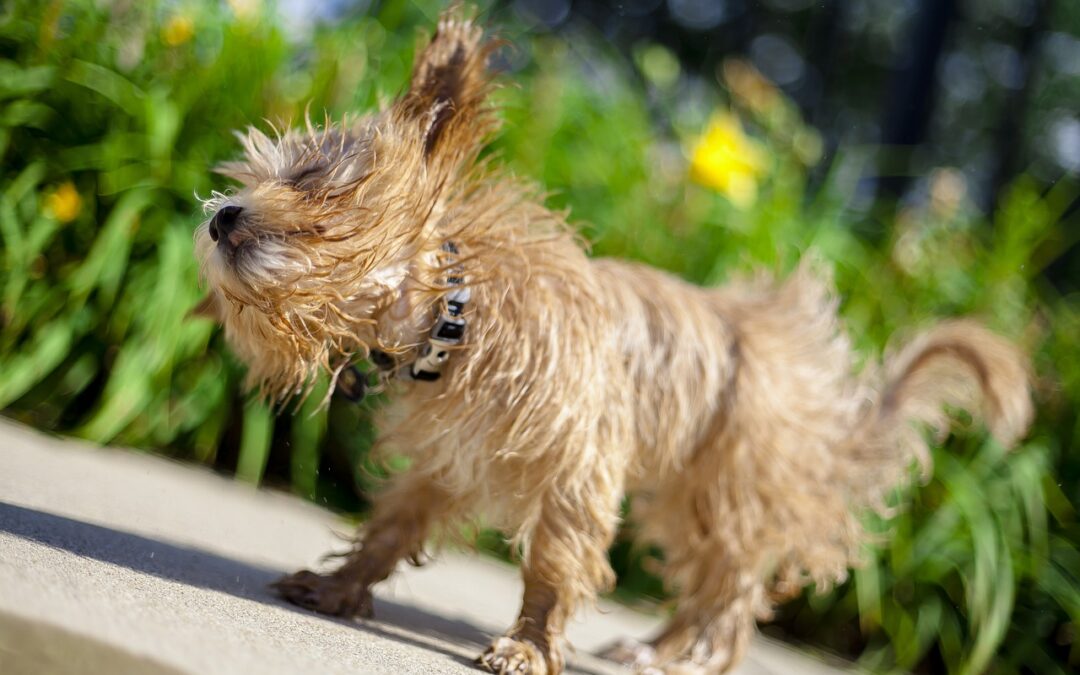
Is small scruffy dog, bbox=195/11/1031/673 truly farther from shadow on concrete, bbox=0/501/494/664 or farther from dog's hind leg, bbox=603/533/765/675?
shadow on concrete, bbox=0/501/494/664

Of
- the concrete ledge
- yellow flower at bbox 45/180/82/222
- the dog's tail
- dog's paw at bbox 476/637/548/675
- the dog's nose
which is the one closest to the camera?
the concrete ledge

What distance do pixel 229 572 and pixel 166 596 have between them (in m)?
0.80

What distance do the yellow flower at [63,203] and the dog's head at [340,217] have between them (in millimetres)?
2347

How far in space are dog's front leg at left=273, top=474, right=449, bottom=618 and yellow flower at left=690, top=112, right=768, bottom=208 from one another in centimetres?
332

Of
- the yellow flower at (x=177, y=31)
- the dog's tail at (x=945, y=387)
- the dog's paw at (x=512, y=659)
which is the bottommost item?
the dog's paw at (x=512, y=659)

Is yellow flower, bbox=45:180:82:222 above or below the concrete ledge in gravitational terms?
above

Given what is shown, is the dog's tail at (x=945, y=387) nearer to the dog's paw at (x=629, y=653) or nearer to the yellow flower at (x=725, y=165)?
the dog's paw at (x=629, y=653)

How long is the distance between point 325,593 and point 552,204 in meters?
3.27

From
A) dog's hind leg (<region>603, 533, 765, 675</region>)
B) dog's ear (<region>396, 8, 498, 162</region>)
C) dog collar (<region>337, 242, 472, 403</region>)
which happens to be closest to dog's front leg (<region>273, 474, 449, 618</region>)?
dog collar (<region>337, 242, 472, 403</region>)

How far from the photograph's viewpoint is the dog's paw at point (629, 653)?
428 cm

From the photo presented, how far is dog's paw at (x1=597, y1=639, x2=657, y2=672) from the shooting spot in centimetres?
428

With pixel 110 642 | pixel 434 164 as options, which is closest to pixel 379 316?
pixel 434 164

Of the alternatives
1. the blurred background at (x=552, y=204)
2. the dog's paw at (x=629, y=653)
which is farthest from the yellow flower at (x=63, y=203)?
the dog's paw at (x=629, y=653)

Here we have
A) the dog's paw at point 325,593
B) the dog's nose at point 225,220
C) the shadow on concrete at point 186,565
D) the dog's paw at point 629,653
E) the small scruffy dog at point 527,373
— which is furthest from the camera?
the dog's paw at point 629,653
